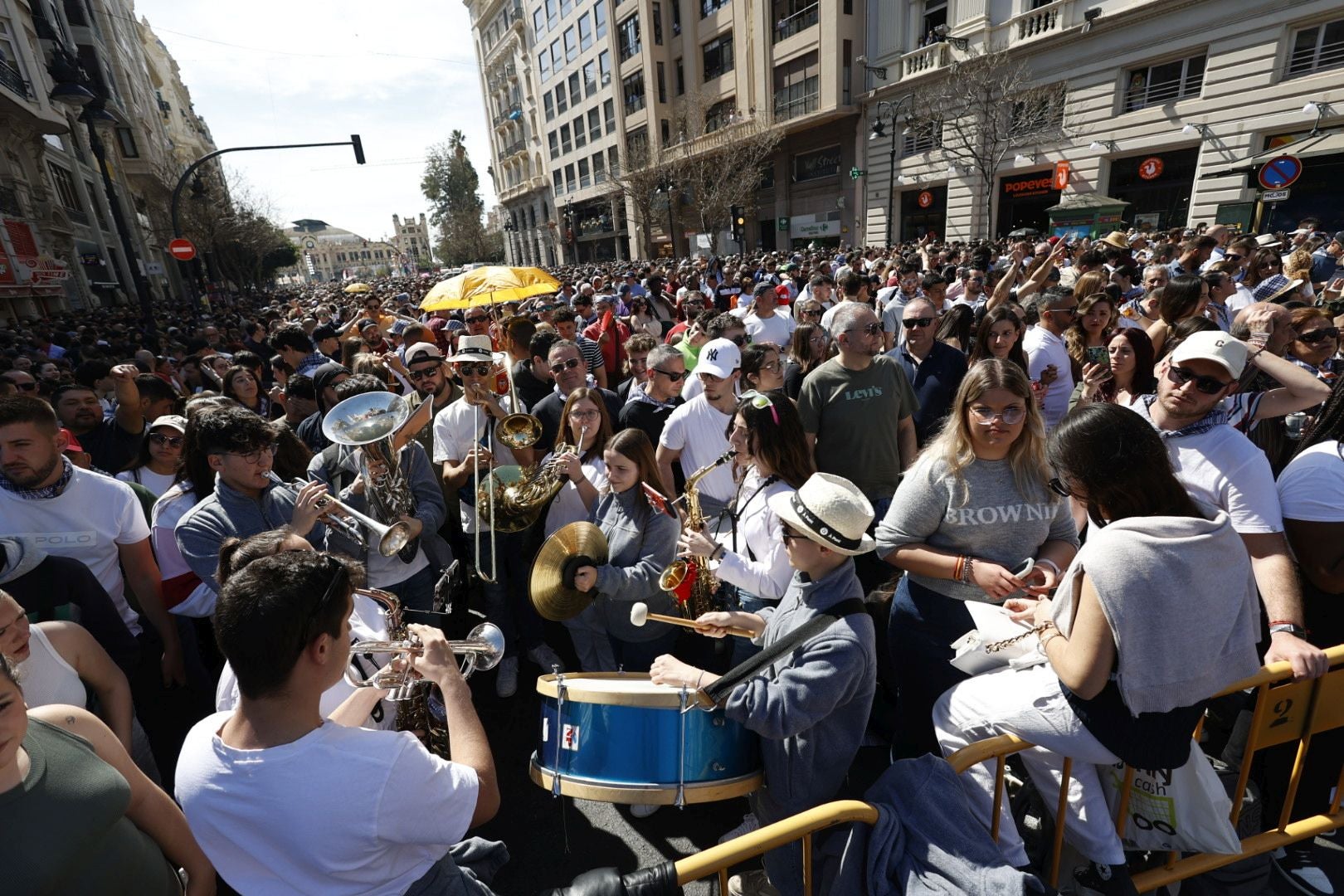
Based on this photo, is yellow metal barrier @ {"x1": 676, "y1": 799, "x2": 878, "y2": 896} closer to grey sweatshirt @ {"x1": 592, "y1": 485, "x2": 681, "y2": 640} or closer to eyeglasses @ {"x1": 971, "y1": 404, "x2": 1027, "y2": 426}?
grey sweatshirt @ {"x1": 592, "y1": 485, "x2": 681, "y2": 640}

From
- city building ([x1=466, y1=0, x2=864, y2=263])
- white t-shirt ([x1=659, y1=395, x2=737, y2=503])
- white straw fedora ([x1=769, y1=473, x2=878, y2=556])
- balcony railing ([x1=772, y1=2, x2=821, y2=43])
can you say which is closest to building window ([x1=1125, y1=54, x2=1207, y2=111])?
city building ([x1=466, y1=0, x2=864, y2=263])

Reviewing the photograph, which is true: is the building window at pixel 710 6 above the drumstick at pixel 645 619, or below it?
above

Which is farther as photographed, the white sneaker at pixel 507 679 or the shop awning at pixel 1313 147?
the shop awning at pixel 1313 147

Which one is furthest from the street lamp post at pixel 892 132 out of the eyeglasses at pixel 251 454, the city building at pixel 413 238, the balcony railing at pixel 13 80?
the city building at pixel 413 238

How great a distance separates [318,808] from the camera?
58.5 inches

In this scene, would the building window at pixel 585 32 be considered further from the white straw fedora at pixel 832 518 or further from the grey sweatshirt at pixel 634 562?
the white straw fedora at pixel 832 518

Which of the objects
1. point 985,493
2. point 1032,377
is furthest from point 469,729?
point 1032,377

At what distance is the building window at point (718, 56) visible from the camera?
35.5 m

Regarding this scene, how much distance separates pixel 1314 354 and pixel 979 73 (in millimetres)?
23467

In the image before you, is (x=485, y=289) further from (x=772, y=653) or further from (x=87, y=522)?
(x=772, y=653)

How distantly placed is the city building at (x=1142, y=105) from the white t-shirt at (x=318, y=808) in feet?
63.8

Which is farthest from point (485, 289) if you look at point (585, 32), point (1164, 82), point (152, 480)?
point (585, 32)

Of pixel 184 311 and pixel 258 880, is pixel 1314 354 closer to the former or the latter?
pixel 258 880

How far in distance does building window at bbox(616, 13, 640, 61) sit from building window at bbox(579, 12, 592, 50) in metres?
5.00
